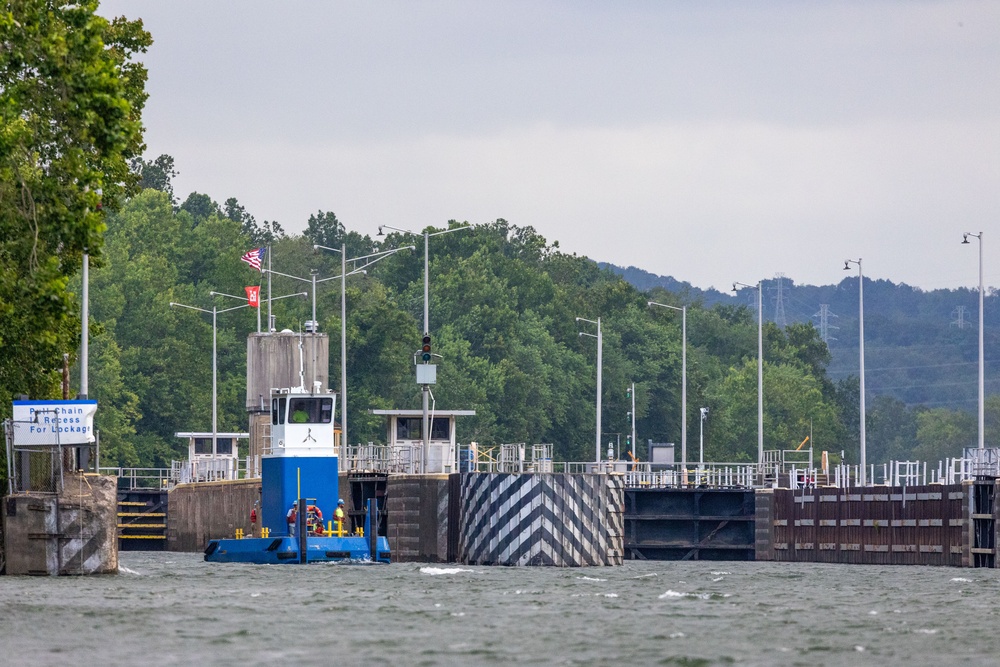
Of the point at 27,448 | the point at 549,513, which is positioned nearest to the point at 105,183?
the point at 27,448

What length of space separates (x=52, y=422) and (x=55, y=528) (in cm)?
245

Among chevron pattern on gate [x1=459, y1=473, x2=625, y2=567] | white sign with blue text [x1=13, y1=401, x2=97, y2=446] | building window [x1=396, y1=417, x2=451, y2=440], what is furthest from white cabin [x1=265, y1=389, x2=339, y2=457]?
white sign with blue text [x1=13, y1=401, x2=97, y2=446]

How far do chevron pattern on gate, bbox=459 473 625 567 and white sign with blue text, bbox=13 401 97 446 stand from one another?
459 inches

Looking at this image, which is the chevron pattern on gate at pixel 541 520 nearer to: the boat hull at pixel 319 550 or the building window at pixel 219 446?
the boat hull at pixel 319 550

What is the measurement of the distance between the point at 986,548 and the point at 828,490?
11.2 meters

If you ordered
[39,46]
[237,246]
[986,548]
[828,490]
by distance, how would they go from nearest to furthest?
1. [39,46]
2. [986,548]
3. [828,490]
4. [237,246]

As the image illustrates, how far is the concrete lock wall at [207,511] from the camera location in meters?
76.2

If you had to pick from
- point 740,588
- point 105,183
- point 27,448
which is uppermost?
point 105,183

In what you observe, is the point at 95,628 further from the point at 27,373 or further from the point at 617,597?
the point at 27,373

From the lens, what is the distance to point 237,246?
469 feet

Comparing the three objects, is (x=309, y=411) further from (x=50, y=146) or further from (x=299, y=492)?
(x=50, y=146)

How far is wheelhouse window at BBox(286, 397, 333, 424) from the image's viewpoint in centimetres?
6222

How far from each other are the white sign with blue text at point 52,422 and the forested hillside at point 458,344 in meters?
66.6

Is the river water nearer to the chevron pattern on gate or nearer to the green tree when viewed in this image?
the chevron pattern on gate
